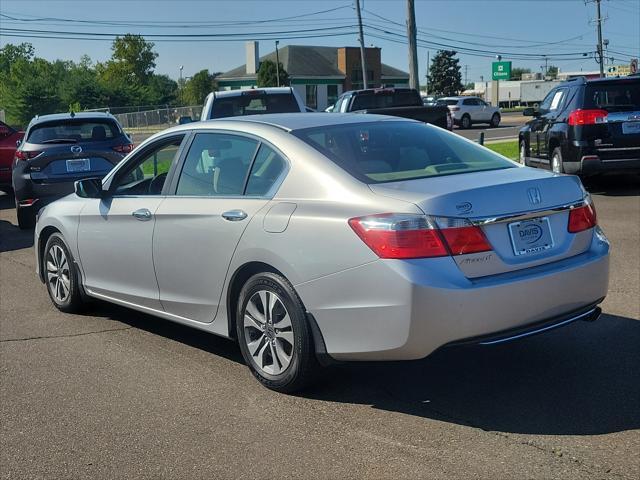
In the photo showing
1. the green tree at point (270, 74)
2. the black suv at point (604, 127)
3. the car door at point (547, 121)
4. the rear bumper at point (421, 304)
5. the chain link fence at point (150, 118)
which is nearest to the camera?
the rear bumper at point (421, 304)

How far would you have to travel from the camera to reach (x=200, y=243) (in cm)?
504

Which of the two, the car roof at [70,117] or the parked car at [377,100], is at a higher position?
the parked car at [377,100]

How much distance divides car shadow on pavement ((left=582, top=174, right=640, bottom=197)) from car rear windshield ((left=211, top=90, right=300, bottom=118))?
5.34 m

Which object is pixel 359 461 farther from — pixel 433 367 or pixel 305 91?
pixel 305 91

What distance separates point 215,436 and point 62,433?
853 millimetres

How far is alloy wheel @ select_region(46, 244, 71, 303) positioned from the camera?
6660 mm

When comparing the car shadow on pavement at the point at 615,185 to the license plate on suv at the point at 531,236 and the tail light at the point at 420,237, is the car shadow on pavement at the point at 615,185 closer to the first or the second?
the license plate on suv at the point at 531,236

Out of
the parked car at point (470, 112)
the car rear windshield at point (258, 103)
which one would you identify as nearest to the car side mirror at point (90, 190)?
the car rear windshield at point (258, 103)

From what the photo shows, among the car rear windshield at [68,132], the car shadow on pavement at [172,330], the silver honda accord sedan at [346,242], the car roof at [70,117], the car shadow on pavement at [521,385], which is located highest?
the car roof at [70,117]

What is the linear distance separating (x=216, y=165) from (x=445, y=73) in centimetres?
10578

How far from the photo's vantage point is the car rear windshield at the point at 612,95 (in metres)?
12.1

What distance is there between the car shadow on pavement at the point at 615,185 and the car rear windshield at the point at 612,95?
145cm

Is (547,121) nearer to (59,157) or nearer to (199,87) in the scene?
(59,157)

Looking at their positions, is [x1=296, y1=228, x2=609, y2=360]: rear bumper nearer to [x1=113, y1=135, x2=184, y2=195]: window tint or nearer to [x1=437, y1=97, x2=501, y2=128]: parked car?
[x1=113, y1=135, x2=184, y2=195]: window tint
